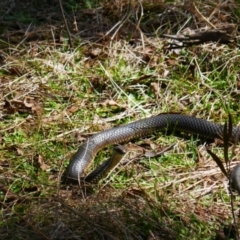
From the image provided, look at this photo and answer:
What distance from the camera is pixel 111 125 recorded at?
693cm

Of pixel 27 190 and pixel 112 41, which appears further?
pixel 112 41

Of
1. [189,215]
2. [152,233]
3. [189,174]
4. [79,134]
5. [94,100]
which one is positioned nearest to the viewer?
[152,233]

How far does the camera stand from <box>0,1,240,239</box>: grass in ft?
16.5

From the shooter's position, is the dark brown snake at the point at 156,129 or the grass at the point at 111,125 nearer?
the grass at the point at 111,125

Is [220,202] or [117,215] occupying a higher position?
[117,215]

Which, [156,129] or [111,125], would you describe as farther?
[111,125]

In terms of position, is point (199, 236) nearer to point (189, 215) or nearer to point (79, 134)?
point (189, 215)

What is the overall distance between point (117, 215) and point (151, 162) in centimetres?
132

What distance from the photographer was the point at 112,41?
26.6 feet

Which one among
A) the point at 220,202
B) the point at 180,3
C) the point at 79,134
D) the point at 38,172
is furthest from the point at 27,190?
the point at 180,3

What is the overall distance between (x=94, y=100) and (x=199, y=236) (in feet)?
8.89

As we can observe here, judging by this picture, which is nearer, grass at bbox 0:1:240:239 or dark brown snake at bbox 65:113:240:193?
grass at bbox 0:1:240:239

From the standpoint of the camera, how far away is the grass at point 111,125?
5.04m

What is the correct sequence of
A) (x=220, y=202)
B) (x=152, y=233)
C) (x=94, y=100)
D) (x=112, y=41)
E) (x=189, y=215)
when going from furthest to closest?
(x=112, y=41) → (x=94, y=100) → (x=220, y=202) → (x=189, y=215) → (x=152, y=233)
